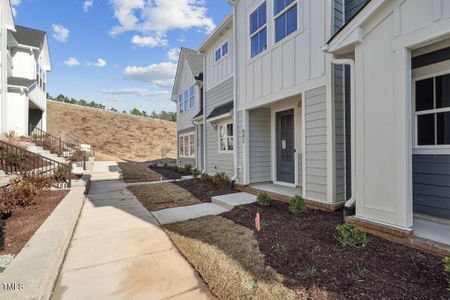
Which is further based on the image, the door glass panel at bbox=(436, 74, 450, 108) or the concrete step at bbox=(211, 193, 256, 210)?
the concrete step at bbox=(211, 193, 256, 210)

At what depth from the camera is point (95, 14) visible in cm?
1412

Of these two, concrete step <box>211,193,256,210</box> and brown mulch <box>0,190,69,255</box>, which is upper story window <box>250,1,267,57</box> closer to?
concrete step <box>211,193,256,210</box>

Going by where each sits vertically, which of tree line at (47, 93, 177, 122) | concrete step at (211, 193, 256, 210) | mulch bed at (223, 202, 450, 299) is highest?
tree line at (47, 93, 177, 122)

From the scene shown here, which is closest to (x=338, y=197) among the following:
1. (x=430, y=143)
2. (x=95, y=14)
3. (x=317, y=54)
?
(x=430, y=143)

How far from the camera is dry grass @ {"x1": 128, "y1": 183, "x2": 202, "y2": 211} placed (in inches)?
247

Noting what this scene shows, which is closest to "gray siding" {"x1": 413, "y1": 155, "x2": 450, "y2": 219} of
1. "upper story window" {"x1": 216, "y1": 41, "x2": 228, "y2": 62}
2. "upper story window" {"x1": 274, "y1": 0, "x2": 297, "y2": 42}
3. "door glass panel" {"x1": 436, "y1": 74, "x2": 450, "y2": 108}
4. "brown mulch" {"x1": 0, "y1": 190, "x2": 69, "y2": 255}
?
"door glass panel" {"x1": 436, "y1": 74, "x2": 450, "y2": 108}

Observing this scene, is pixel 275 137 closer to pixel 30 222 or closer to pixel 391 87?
pixel 391 87

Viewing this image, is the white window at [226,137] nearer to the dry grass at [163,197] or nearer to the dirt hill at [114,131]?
the dry grass at [163,197]

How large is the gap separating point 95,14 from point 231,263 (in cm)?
1697

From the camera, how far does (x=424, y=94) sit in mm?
3953

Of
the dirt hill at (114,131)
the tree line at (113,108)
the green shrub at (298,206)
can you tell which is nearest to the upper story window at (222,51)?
the green shrub at (298,206)

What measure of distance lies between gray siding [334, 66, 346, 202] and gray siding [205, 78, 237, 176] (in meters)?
4.35

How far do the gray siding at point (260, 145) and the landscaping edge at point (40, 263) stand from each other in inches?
202

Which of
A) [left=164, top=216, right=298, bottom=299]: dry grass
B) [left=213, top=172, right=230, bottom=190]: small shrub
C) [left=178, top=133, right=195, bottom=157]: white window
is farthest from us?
[left=178, top=133, right=195, bottom=157]: white window
